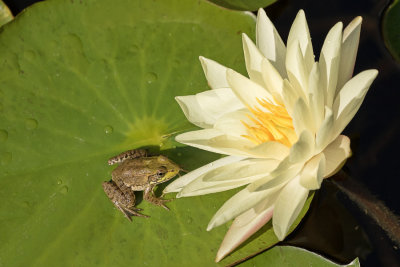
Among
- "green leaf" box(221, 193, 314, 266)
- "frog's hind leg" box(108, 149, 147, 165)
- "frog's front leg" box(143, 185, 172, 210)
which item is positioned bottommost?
"green leaf" box(221, 193, 314, 266)

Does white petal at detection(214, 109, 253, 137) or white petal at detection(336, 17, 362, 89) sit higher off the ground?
white petal at detection(336, 17, 362, 89)

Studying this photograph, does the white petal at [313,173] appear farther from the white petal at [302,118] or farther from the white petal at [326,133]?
the white petal at [302,118]

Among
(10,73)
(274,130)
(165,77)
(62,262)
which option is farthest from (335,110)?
(10,73)

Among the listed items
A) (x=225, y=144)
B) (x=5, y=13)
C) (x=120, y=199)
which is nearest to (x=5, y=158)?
(x=120, y=199)

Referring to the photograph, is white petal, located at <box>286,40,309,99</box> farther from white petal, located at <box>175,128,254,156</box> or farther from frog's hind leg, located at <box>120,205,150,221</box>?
frog's hind leg, located at <box>120,205,150,221</box>

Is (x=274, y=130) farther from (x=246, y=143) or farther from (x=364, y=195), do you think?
(x=364, y=195)

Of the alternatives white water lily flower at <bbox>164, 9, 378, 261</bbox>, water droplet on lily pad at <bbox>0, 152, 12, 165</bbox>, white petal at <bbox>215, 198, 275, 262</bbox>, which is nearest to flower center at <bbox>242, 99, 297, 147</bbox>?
white water lily flower at <bbox>164, 9, 378, 261</bbox>

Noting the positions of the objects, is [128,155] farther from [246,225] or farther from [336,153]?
[336,153]
